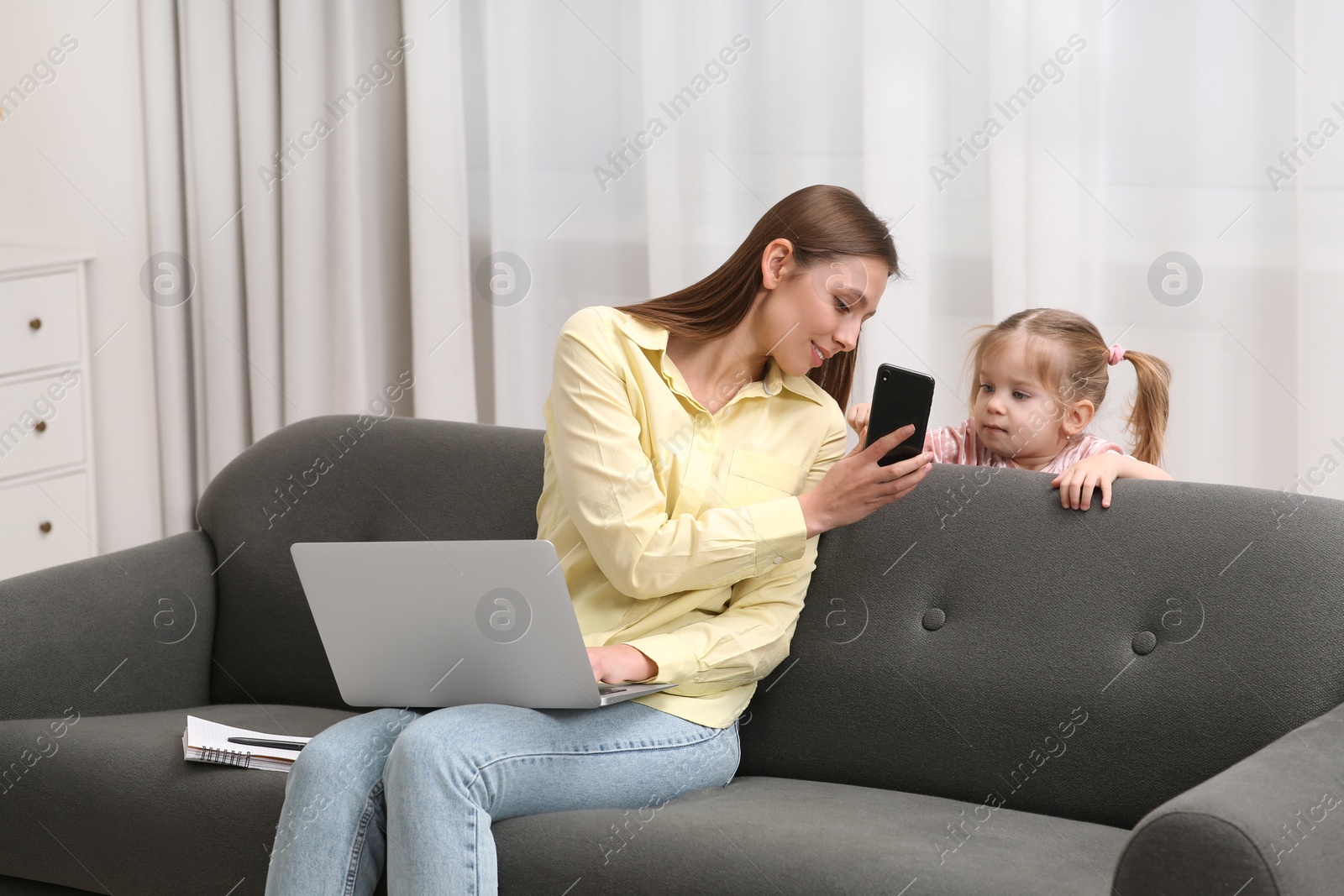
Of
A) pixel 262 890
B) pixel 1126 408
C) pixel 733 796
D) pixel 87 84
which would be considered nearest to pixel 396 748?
pixel 262 890

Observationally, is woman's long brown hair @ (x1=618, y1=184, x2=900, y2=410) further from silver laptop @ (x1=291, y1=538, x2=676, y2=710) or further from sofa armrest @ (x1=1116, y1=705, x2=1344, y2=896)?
sofa armrest @ (x1=1116, y1=705, x2=1344, y2=896)

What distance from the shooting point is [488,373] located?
11.2 feet

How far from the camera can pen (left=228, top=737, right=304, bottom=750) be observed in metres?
1.81

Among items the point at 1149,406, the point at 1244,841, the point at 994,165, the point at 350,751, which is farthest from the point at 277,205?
the point at 1244,841

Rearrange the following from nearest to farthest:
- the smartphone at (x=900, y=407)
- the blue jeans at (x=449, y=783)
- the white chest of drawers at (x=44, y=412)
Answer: the blue jeans at (x=449, y=783) < the smartphone at (x=900, y=407) < the white chest of drawers at (x=44, y=412)

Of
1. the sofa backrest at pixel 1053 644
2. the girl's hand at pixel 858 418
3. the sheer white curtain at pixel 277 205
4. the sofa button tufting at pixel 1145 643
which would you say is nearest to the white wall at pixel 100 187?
the sheer white curtain at pixel 277 205

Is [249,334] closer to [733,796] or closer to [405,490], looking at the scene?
[405,490]

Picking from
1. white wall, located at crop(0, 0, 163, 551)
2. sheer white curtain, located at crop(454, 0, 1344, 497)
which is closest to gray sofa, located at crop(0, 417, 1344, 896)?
sheer white curtain, located at crop(454, 0, 1344, 497)

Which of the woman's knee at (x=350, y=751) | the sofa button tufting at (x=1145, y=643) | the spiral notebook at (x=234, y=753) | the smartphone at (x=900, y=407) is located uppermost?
the smartphone at (x=900, y=407)

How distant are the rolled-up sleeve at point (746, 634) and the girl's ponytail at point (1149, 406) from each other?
1.59 feet

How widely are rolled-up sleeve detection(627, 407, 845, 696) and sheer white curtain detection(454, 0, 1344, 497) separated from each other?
0.94 metres

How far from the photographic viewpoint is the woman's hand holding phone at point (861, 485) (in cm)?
165

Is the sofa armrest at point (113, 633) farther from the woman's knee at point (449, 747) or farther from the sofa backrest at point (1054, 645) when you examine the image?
the sofa backrest at point (1054, 645)

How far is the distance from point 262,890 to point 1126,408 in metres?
1.72
